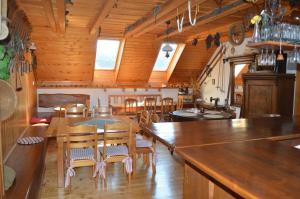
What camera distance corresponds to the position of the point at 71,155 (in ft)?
11.0

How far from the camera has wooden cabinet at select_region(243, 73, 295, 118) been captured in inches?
188

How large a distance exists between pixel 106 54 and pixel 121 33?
138cm

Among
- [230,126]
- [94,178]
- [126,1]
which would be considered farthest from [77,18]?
[230,126]

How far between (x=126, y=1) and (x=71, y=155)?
2.45 m

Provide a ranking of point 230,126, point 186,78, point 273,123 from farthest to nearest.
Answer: point 186,78, point 273,123, point 230,126

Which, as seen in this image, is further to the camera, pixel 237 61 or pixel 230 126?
pixel 237 61

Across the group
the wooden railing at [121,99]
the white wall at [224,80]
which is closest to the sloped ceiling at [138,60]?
the wooden railing at [121,99]

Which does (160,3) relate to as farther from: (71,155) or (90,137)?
(71,155)

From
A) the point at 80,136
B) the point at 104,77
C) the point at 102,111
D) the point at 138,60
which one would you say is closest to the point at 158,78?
the point at 138,60

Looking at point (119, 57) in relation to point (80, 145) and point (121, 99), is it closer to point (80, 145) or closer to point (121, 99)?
point (121, 99)

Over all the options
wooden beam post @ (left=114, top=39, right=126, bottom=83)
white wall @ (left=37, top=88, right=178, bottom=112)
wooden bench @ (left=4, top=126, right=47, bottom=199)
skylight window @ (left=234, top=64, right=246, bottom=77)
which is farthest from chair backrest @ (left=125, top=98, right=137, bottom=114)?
wooden bench @ (left=4, top=126, right=47, bottom=199)

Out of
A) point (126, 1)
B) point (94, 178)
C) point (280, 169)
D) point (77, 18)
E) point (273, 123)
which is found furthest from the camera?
point (77, 18)

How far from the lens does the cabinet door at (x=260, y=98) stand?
189 inches

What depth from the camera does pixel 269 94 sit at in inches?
191
